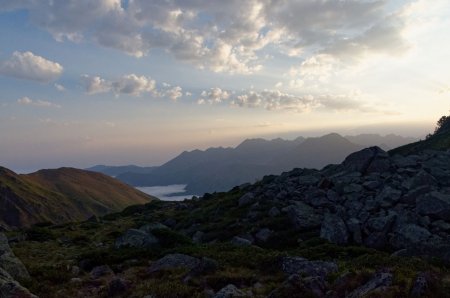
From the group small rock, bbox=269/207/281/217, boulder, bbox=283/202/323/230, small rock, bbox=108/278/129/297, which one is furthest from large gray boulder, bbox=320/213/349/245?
small rock, bbox=108/278/129/297

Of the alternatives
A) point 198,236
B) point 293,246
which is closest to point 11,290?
point 293,246

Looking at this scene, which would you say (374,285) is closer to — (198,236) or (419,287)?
(419,287)

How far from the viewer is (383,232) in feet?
103

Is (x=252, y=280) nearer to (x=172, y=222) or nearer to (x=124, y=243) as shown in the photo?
(x=124, y=243)

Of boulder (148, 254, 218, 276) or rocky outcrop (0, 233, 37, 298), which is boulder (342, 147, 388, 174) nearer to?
boulder (148, 254, 218, 276)

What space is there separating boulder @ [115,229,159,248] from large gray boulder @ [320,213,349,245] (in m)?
14.0

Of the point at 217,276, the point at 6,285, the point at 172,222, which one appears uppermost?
the point at 6,285

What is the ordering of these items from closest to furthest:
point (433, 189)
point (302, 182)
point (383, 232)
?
point (383, 232) < point (433, 189) < point (302, 182)

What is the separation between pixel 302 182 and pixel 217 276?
33933 mm

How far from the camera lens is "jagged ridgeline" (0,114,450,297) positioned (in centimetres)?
1706

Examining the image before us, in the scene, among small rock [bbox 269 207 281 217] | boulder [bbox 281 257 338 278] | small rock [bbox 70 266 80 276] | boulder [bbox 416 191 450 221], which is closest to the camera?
boulder [bbox 281 257 338 278]

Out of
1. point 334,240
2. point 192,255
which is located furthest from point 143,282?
point 334,240

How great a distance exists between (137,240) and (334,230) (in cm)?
1622

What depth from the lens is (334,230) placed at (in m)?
33.0
